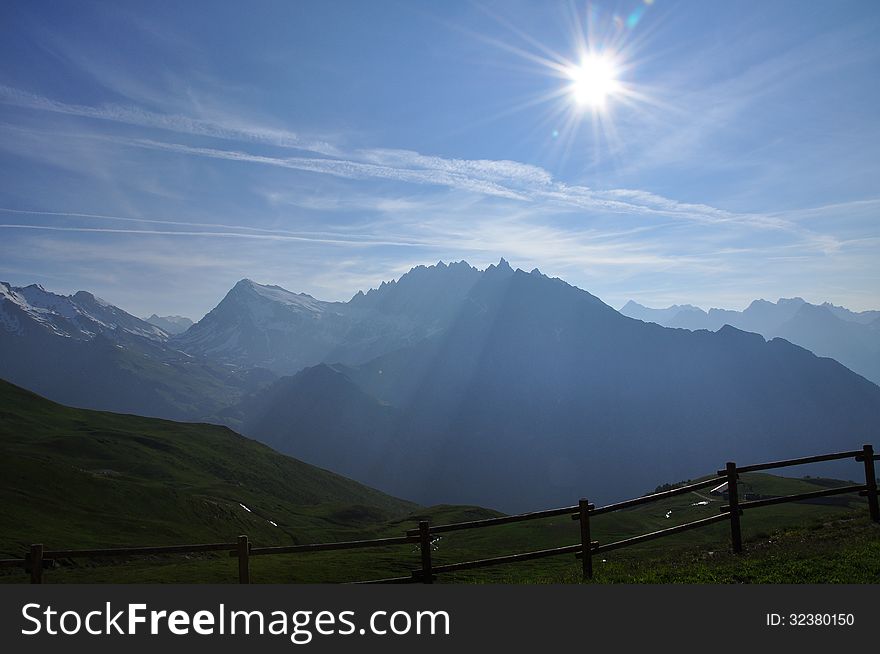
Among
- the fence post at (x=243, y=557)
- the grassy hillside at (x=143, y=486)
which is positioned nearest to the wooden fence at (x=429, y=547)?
the fence post at (x=243, y=557)

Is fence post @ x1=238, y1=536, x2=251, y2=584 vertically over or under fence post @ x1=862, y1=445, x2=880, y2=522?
under

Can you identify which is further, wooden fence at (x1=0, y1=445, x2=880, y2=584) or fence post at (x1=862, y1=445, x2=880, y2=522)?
fence post at (x1=862, y1=445, x2=880, y2=522)

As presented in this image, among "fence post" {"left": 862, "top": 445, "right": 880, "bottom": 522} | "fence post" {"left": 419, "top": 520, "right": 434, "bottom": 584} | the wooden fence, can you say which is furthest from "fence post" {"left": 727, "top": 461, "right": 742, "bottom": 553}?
"fence post" {"left": 419, "top": 520, "right": 434, "bottom": 584}

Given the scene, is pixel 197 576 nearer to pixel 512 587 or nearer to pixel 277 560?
pixel 277 560

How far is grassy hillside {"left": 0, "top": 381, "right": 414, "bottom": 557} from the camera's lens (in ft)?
192

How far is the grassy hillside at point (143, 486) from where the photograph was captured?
58.4 m

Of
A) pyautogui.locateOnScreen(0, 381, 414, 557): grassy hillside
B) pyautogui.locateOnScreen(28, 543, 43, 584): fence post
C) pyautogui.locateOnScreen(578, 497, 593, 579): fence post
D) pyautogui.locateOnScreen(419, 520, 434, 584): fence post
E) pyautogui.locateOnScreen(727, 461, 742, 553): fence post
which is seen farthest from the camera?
pyautogui.locateOnScreen(0, 381, 414, 557): grassy hillside

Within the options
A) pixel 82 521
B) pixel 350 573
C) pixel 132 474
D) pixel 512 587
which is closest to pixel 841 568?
pixel 512 587

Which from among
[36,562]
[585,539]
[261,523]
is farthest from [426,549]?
[261,523]

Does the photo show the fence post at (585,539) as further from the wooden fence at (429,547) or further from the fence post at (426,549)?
the fence post at (426,549)

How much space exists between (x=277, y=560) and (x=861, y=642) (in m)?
43.8

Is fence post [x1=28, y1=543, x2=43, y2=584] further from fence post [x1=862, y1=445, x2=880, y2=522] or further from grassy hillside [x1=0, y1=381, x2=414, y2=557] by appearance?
grassy hillside [x1=0, y1=381, x2=414, y2=557]

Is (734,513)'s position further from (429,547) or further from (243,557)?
(243,557)

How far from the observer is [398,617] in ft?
41.8
